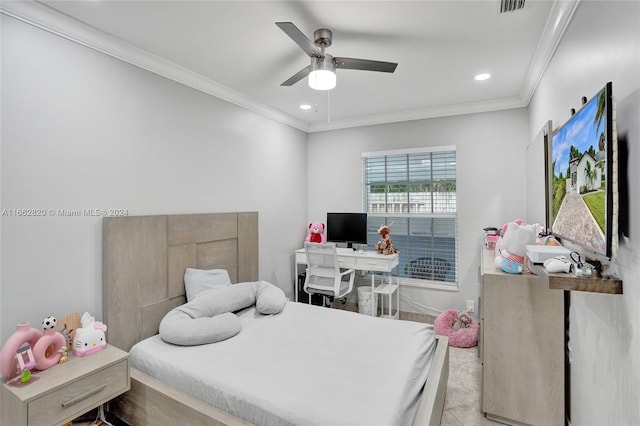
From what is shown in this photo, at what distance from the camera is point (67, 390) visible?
63.7 inches

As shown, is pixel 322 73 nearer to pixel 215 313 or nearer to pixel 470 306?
pixel 215 313

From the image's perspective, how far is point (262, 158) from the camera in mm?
3750

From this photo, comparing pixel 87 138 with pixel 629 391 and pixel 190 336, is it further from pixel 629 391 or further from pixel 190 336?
pixel 629 391

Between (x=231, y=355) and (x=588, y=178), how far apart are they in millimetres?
2101

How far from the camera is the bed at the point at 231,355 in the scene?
5.10 ft

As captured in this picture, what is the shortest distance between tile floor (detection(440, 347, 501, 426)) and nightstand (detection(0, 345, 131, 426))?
6.97 ft

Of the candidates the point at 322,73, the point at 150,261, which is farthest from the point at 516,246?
the point at 150,261

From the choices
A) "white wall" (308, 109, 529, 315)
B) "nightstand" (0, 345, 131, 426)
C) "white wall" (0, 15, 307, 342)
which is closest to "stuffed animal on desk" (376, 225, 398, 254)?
"white wall" (308, 109, 529, 315)

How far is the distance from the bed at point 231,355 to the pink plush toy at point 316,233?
144cm

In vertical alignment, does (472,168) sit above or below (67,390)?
above

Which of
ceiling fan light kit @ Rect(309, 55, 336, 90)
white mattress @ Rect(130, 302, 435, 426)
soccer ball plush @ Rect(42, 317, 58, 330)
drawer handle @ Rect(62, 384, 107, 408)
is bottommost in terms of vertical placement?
drawer handle @ Rect(62, 384, 107, 408)

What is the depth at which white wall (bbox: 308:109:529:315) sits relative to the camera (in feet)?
11.6

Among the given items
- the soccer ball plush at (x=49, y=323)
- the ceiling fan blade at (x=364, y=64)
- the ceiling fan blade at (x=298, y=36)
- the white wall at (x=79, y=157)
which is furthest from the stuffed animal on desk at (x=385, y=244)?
the soccer ball plush at (x=49, y=323)

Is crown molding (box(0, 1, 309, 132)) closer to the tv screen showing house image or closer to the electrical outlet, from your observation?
the tv screen showing house image
